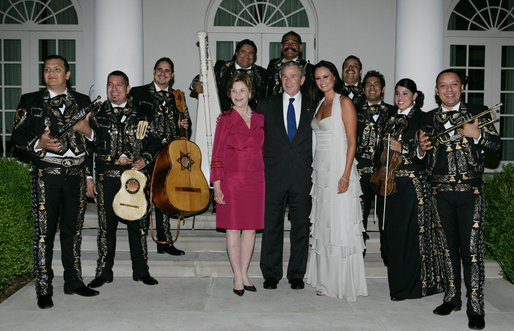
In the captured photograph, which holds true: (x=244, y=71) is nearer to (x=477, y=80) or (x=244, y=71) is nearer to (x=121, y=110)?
(x=121, y=110)

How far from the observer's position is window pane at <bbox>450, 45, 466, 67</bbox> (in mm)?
9891

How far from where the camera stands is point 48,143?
4.38 m

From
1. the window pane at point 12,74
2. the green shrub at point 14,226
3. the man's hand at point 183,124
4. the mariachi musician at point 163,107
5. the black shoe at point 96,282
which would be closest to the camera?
the green shrub at point 14,226

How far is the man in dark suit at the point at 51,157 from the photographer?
4.54m

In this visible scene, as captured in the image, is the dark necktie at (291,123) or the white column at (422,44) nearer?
the dark necktie at (291,123)

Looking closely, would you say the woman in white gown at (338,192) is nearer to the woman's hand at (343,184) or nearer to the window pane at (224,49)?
the woman's hand at (343,184)

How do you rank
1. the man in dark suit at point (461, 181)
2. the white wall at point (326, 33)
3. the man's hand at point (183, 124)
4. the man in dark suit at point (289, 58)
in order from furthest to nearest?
the white wall at point (326, 33), the man in dark suit at point (289, 58), the man's hand at point (183, 124), the man in dark suit at point (461, 181)

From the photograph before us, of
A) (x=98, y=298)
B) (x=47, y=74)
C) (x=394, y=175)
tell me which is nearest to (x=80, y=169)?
(x=47, y=74)

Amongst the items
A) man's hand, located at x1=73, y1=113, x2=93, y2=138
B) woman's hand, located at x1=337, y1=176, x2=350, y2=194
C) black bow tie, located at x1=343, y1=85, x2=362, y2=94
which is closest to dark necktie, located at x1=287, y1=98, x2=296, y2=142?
woman's hand, located at x1=337, y1=176, x2=350, y2=194

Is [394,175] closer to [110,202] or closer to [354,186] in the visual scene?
[354,186]

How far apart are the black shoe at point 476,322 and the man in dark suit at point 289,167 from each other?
5.26 ft

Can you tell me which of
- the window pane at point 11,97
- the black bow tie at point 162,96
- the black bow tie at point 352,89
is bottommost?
the black bow tie at point 162,96

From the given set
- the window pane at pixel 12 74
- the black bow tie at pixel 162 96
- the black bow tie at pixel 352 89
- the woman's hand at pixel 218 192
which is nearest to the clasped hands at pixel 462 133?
the black bow tie at pixel 352 89

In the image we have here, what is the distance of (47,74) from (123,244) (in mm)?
2363
